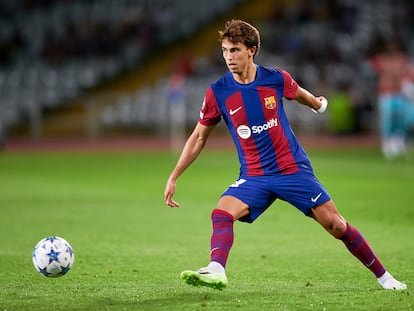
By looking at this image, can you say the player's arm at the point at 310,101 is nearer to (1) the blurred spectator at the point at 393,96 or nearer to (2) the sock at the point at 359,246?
(2) the sock at the point at 359,246

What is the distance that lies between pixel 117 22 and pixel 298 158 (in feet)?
88.7

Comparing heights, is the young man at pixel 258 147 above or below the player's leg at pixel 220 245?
above

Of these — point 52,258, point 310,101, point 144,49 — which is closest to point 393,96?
point 144,49

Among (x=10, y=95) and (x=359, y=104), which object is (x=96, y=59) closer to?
(x=10, y=95)

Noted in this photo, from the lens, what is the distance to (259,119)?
7.58 m

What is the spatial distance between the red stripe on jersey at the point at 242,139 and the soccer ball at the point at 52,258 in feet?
5.35

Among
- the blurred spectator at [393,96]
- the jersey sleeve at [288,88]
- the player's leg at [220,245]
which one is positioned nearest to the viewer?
the player's leg at [220,245]

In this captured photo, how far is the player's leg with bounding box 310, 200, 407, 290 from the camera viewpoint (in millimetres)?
7551

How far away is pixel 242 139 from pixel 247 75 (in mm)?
517

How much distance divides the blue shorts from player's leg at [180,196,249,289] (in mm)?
86

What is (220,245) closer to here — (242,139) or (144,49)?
(242,139)

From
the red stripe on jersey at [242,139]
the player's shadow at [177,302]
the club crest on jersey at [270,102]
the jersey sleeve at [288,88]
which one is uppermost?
the jersey sleeve at [288,88]

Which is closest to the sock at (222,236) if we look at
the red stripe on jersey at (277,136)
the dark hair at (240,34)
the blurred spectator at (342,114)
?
the red stripe on jersey at (277,136)

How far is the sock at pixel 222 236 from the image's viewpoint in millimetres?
7277
